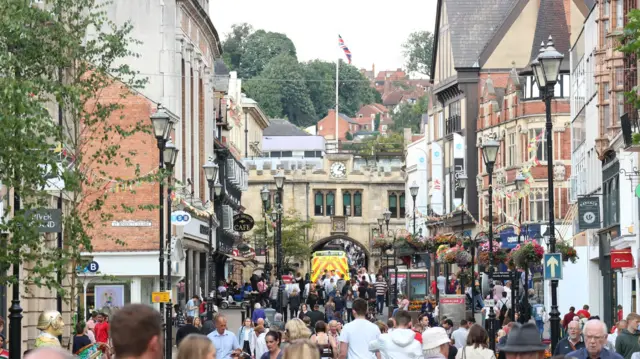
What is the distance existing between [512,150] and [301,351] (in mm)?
72683

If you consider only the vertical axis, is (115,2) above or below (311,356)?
above

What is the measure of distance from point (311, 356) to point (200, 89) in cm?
5669

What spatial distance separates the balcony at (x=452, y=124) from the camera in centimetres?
9373

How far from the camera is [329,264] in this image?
9256 cm

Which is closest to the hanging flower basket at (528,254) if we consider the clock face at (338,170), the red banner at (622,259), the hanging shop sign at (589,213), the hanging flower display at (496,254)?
the red banner at (622,259)

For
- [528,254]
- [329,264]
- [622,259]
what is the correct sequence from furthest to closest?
[329,264] → [622,259] → [528,254]

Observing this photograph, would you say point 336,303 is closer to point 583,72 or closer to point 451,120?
point 583,72

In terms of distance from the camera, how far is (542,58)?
24516mm

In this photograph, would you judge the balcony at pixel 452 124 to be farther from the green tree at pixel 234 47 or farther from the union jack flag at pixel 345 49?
the green tree at pixel 234 47

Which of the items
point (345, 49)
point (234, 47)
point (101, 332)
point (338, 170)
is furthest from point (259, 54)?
point (101, 332)

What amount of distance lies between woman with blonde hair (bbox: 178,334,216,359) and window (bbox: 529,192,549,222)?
69.4m

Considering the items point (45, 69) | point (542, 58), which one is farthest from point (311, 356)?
point (45, 69)

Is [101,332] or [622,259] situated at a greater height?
[622,259]

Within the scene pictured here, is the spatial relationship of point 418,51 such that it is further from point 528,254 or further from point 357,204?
point 528,254
